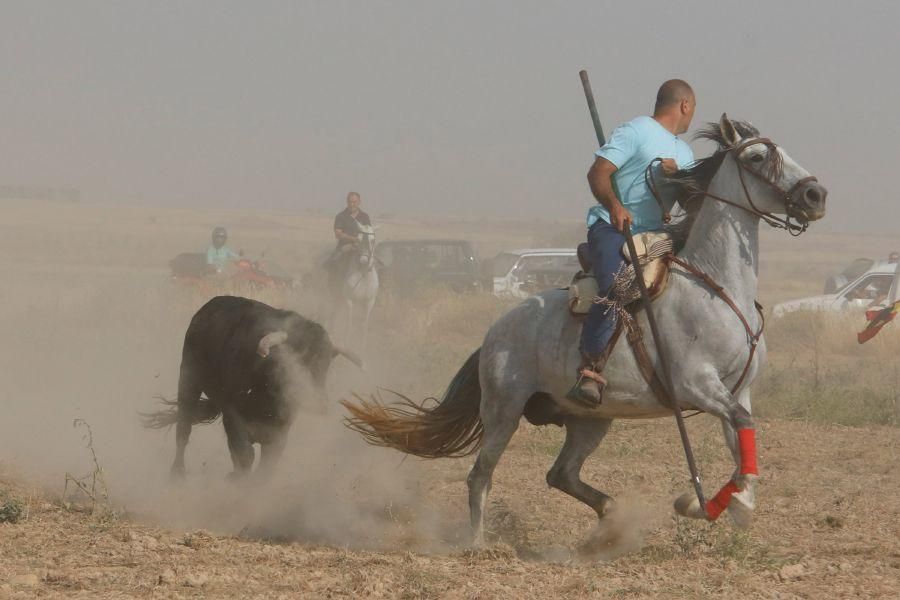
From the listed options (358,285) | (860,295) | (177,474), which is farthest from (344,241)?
(177,474)

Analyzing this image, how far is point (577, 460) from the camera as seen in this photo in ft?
26.3

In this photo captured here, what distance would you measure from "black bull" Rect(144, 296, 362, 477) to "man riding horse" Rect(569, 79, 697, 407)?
2903 mm

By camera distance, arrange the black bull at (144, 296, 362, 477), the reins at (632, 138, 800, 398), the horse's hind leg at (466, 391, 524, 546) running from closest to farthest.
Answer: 1. the reins at (632, 138, 800, 398)
2. the horse's hind leg at (466, 391, 524, 546)
3. the black bull at (144, 296, 362, 477)

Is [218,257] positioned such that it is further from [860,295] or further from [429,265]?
[860,295]

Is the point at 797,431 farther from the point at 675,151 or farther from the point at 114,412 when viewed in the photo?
the point at 114,412

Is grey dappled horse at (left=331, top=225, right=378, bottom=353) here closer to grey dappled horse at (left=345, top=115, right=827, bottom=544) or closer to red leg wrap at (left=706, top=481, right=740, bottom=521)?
grey dappled horse at (left=345, top=115, right=827, bottom=544)

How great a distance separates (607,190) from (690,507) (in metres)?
1.81

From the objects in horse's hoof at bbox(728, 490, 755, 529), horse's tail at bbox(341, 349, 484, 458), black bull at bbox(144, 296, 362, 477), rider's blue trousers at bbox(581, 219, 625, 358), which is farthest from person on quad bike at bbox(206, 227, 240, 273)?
horse's hoof at bbox(728, 490, 755, 529)

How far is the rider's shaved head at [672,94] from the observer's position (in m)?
7.64

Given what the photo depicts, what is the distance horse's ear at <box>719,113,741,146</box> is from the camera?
7.11 m

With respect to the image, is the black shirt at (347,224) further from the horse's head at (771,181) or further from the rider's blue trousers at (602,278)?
the horse's head at (771,181)

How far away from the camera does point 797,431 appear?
12.7m

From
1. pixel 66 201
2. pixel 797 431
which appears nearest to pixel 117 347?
pixel 797 431

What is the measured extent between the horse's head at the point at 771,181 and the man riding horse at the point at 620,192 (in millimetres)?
391
